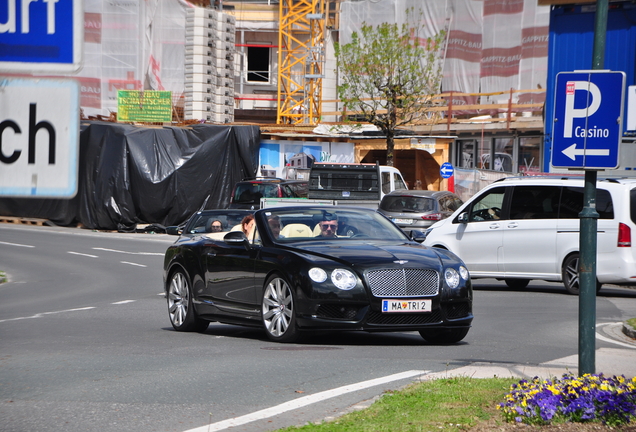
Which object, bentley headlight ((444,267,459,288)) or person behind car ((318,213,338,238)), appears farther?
person behind car ((318,213,338,238))

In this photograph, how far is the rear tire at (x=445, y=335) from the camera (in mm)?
10172

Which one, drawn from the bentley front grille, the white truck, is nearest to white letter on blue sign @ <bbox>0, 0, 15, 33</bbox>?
the bentley front grille

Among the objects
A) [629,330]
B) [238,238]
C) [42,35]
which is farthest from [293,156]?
[42,35]

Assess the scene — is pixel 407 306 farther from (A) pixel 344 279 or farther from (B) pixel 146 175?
(B) pixel 146 175

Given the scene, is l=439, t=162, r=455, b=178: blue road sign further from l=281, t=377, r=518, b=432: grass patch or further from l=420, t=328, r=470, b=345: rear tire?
l=281, t=377, r=518, b=432: grass patch

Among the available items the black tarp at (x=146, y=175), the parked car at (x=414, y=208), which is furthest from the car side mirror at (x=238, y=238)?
the black tarp at (x=146, y=175)

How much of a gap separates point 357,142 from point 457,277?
3471 cm

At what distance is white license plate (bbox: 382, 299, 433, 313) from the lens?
9.44m

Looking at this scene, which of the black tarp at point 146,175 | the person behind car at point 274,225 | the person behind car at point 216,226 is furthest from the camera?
the black tarp at point 146,175

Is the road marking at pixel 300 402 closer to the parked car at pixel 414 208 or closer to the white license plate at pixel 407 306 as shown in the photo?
the white license plate at pixel 407 306

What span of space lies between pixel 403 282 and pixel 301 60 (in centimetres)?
5462

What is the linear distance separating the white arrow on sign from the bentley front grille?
304 centimetres

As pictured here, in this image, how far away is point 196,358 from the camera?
9.02 metres

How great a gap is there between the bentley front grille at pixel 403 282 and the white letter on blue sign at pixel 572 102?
10.2 ft
